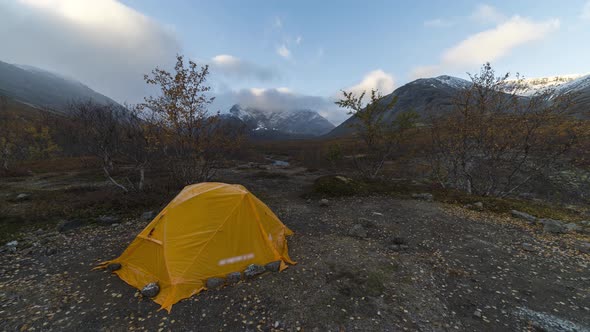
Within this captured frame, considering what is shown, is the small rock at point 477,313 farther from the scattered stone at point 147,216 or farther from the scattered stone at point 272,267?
the scattered stone at point 147,216

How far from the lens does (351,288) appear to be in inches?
258

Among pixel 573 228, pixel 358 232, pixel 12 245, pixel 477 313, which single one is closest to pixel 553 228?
pixel 573 228

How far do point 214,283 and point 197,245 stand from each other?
1.25 meters

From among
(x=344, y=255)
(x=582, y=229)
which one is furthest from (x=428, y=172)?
(x=344, y=255)

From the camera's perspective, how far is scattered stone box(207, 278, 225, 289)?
6582 mm

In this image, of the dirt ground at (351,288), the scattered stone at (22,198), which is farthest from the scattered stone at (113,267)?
the scattered stone at (22,198)

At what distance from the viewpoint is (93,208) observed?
1359 centimetres

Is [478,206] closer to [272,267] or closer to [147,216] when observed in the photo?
[272,267]

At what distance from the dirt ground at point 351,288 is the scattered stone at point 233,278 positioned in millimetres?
389

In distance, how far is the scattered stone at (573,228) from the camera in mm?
10219

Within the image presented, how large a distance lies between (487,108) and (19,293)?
2479 centimetres

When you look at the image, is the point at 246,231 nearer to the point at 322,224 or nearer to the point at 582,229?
the point at 322,224

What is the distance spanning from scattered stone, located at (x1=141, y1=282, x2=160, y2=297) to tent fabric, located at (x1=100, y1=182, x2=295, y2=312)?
0.39ft

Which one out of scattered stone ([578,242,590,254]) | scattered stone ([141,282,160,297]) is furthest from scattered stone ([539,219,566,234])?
scattered stone ([141,282,160,297])
